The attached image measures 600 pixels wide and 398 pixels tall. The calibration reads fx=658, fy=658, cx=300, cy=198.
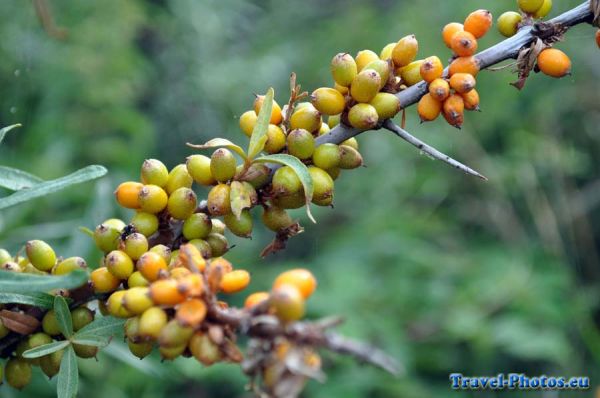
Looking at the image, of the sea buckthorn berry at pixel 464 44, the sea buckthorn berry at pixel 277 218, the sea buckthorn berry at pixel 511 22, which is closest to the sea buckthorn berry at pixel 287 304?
the sea buckthorn berry at pixel 277 218

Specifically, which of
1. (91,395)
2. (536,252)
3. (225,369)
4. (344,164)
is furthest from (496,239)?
(344,164)

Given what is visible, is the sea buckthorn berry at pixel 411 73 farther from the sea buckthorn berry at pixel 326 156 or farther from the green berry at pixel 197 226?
the green berry at pixel 197 226

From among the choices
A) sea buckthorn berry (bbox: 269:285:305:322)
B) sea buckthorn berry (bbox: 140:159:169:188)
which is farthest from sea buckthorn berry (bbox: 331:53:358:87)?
sea buckthorn berry (bbox: 269:285:305:322)

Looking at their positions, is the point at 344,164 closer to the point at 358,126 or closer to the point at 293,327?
the point at 358,126

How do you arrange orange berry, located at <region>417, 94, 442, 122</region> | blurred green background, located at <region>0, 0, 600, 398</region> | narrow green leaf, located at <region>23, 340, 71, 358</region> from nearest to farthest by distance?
narrow green leaf, located at <region>23, 340, 71, 358</region> → orange berry, located at <region>417, 94, 442, 122</region> → blurred green background, located at <region>0, 0, 600, 398</region>

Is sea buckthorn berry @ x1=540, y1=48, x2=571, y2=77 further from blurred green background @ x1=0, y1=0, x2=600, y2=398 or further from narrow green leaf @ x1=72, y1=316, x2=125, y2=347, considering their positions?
blurred green background @ x1=0, y1=0, x2=600, y2=398

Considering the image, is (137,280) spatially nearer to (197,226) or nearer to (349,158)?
(197,226)
